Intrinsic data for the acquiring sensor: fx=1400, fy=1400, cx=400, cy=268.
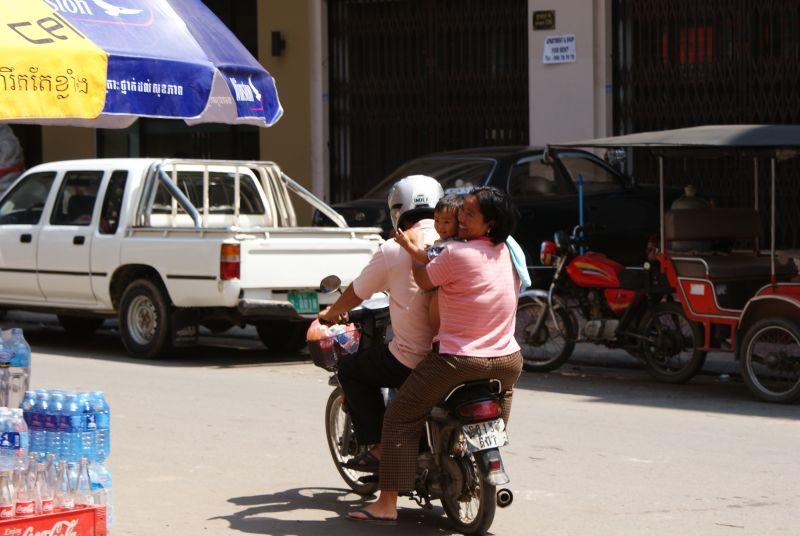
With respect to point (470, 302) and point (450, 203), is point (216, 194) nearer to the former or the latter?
point (450, 203)

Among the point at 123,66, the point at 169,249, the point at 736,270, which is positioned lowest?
the point at 736,270

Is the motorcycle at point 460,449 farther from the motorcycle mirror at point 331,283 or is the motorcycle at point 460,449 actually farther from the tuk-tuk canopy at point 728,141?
the tuk-tuk canopy at point 728,141

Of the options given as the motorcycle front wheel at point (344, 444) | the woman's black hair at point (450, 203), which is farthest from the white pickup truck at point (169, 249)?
the woman's black hair at point (450, 203)

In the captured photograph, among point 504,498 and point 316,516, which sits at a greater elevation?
point 504,498

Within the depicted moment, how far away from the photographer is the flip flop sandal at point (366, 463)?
6.99 m

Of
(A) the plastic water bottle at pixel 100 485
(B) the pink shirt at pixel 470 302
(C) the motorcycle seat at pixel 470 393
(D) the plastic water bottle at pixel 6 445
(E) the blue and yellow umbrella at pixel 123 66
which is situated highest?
(E) the blue and yellow umbrella at pixel 123 66

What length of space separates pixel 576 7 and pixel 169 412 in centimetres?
1007

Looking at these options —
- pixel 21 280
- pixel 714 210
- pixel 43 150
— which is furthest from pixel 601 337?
pixel 43 150

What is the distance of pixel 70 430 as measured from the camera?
19.8ft

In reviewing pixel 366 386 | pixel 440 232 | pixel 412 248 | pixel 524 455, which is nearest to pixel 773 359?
pixel 524 455

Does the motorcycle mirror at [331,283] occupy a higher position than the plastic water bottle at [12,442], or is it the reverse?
the motorcycle mirror at [331,283]

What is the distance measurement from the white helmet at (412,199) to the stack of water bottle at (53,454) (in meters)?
1.69

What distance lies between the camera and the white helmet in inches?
269

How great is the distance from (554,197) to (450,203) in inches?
347
